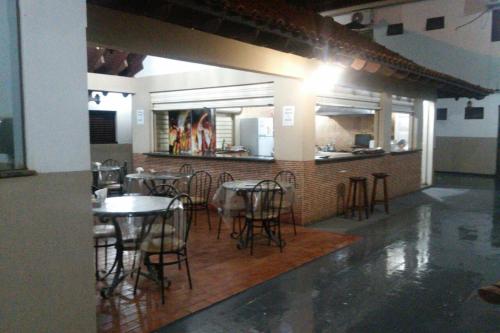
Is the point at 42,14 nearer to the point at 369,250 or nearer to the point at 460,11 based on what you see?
the point at 369,250

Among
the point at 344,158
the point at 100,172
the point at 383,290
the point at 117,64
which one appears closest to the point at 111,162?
the point at 100,172

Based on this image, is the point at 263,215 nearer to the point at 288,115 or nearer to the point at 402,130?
the point at 288,115

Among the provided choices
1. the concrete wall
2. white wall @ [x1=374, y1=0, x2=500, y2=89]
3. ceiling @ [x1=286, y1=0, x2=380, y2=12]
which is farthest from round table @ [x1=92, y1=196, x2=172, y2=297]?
white wall @ [x1=374, y1=0, x2=500, y2=89]

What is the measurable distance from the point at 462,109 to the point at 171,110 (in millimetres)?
10406

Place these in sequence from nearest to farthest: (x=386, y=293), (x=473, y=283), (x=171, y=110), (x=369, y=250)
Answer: (x=386, y=293)
(x=473, y=283)
(x=369, y=250)
(x=171, y=110)

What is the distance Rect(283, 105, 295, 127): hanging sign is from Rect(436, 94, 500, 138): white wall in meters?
9.79

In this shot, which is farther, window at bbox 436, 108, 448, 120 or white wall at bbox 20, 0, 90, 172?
window at bbox 436, 108, 448, 120

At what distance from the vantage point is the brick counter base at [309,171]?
6.77 meters

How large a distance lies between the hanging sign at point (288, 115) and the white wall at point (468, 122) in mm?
9790

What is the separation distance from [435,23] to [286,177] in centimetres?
840

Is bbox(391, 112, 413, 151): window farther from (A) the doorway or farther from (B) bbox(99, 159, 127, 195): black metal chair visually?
(B) bbox(99, 159, 127, 195): black metal chair

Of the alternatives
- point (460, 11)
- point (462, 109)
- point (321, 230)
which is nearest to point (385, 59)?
point (321, 230)

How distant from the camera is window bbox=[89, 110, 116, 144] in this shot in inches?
445

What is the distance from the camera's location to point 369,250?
18.0 ft
